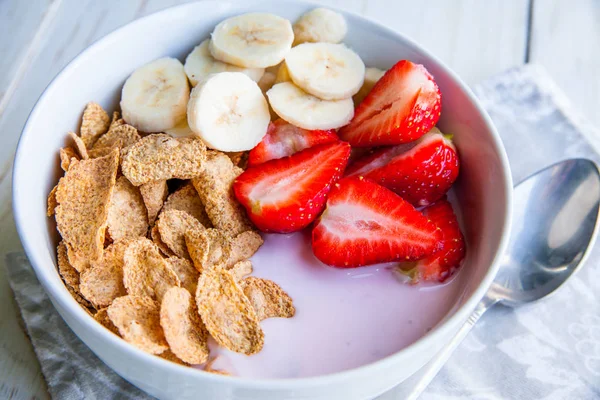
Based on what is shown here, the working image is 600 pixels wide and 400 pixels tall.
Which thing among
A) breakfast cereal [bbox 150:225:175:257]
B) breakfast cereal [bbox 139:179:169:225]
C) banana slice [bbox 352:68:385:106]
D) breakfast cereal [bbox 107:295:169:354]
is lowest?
breakfast cereal [bbox 150:225:175:257]

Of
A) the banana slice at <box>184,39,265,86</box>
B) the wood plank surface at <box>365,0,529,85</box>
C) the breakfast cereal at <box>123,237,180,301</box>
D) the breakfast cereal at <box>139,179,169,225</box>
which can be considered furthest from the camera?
the wood plank surface at <box>365,0,529,85</box>

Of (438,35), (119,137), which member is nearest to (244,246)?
(119,137)

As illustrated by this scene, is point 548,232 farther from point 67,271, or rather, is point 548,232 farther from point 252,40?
point 67,271

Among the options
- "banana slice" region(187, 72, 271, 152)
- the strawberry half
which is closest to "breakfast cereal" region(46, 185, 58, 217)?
"banana slice" region(187, 72, 271, 152)

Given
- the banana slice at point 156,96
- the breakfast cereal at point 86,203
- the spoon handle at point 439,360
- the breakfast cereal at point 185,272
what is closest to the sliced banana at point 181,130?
the banana slice at point 156,96

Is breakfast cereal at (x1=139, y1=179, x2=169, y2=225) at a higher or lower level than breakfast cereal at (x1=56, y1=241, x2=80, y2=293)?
higher

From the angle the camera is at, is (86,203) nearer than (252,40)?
Yes

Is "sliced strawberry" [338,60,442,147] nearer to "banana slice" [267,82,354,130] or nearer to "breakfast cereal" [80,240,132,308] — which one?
"banana slice" [267,82,354,130]
